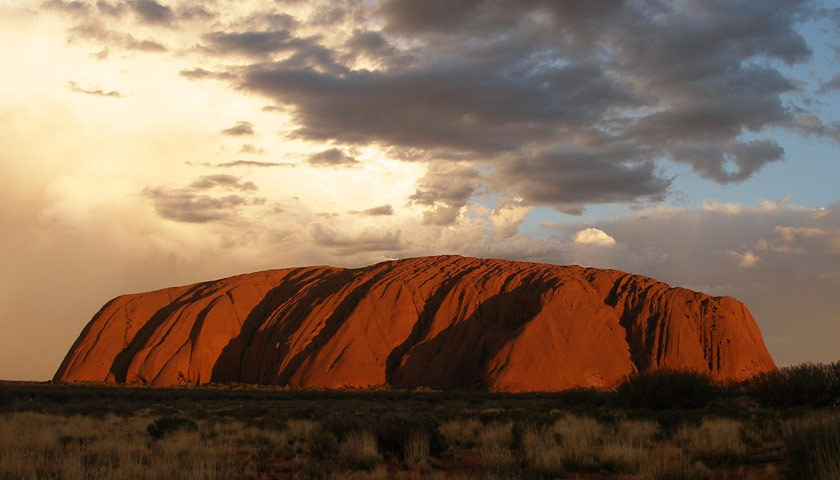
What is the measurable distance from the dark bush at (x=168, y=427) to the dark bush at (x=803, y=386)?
20.6 m

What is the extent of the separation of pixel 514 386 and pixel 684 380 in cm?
3020

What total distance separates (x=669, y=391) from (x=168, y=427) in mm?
18608

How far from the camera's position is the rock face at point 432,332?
2434 inches

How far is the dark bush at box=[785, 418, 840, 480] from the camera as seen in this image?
9094 millimetres

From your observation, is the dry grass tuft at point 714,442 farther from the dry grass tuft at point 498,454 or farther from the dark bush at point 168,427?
the dark bush at point 168,427

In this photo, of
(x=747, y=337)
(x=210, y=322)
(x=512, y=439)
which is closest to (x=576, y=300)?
(x=747, y=337)

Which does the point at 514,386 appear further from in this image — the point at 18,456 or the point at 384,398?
the point at 18,456

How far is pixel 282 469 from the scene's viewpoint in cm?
1361

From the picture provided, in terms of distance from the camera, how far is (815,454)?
378 inches

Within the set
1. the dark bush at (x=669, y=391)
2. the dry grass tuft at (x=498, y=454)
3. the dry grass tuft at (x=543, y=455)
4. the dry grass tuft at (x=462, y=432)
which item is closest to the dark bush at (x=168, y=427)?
the dry grass tuft at (x=462, y=432)

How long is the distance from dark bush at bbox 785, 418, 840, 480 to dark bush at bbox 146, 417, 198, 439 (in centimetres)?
1483

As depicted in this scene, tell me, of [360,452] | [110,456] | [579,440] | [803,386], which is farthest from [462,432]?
[803,386]

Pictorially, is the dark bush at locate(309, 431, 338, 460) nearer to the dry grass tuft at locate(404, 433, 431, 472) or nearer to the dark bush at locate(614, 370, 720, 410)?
the dry grass tuft at locate(404, 433, 431, 472)

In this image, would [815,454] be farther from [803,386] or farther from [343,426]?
[803,386]
